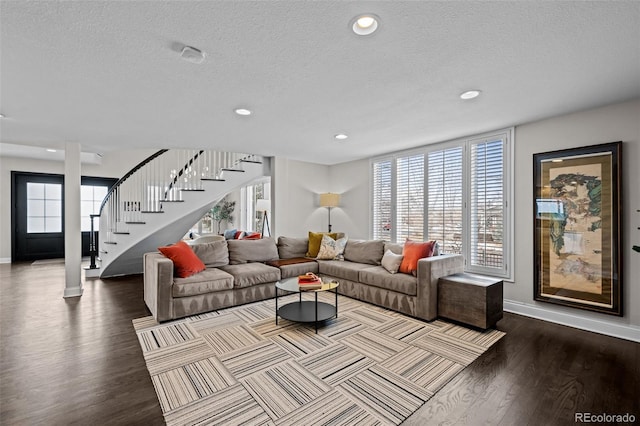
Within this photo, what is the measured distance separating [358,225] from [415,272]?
241cm

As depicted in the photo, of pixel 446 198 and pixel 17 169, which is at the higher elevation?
pixel 17 169

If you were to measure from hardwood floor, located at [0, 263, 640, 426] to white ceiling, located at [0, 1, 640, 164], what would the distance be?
7.76 feet

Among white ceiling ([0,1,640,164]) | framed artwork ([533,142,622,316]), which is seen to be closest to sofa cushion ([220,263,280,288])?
white ceiling ([0,1,640,164])

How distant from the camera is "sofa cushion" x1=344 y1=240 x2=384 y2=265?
4512mm

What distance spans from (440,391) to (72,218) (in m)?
5.40

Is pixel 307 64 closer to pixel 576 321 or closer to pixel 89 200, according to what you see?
pixel 576 321

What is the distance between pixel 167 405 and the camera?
1865mm

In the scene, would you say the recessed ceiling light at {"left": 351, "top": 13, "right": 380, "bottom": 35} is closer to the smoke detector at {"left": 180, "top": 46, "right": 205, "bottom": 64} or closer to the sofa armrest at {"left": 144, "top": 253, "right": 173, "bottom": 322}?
the smoke detector at {"left": 180, "top": 46, "right": 205, "bottom": 64}

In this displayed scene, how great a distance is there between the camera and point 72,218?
14.5 ft

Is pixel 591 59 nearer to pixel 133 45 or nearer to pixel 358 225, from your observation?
pixel 133 45

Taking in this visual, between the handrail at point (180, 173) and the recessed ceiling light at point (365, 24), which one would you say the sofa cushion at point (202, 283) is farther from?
the recessed ceiling light at point (365, 24)

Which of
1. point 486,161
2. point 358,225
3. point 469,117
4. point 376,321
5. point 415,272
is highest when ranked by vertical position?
point 469,117

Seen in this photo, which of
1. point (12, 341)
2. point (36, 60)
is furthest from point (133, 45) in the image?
point (12, 341)

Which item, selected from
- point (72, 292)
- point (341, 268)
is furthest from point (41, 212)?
point (341, 268)
